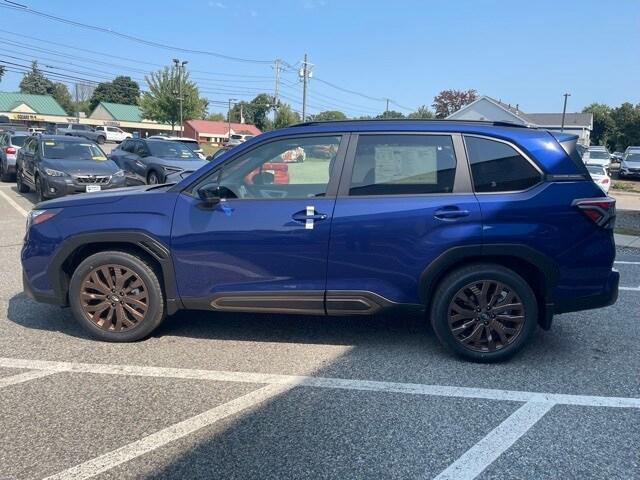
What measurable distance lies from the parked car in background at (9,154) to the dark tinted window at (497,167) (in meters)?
15.9

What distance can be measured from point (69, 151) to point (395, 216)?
10.9 metres

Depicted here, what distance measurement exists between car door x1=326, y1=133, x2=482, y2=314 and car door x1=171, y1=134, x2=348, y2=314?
14 centimetres

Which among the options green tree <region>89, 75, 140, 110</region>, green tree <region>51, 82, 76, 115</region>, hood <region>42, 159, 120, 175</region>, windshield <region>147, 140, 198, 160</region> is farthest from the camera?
green tree <region>89, 75, 140, 110</region>

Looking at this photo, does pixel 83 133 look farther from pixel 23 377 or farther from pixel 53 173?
pixel 23 377

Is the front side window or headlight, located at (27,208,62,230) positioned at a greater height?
the front side window

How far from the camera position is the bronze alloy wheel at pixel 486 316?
12.8 feet

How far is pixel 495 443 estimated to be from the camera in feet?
9.60

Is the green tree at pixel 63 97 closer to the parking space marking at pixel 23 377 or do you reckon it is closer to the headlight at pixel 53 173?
the headlight at pixel 53 173

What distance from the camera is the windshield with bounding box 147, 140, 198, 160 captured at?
48.9 feet

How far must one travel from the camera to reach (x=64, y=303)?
170 inches

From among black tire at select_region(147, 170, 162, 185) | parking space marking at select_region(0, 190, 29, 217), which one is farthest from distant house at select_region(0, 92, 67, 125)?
black tire at select_region(147, 170, 162, 185)

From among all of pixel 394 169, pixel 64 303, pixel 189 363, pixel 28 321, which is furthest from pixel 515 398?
pixel 28 321

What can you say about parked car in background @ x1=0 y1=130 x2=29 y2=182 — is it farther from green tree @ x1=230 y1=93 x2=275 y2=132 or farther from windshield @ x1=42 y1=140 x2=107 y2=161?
green tree @ x1=230 y1=93 x2=275 y2=132

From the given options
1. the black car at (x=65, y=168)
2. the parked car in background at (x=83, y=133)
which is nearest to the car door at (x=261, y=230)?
the black car at (x=65, y=168)
